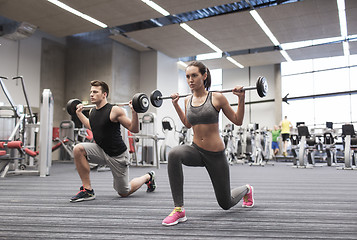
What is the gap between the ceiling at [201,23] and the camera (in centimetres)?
866

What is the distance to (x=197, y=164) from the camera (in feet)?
7.02

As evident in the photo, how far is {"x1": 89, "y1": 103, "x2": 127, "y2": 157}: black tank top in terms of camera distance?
2.89 m

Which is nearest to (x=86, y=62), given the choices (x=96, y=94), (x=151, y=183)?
(x=151, y=183)

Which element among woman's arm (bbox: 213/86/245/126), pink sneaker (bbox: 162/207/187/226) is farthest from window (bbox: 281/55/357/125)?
pink sneaker (bbox: 162/207/187/226)

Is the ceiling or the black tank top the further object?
the ceiling

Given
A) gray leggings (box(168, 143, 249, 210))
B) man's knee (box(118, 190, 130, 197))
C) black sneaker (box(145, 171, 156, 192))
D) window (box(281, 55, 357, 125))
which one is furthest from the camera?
window (box(281, 55, 357, 125))

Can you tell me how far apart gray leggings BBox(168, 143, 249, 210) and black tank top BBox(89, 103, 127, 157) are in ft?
3.29

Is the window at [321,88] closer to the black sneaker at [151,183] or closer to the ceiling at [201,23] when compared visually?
the ceiling at [201,23]

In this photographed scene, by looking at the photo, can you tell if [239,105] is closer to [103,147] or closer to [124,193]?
[103,147]

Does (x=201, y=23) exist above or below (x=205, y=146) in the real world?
above

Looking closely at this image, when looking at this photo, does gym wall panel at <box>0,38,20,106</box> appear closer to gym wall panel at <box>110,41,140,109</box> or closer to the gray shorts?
gym wall panel at <box>110,41,140,109</box>

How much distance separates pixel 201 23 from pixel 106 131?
7.77m

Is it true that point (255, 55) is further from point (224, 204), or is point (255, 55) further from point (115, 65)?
point (224, 204)

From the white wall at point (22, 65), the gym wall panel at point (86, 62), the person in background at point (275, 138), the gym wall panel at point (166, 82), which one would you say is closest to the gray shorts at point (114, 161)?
the white wall at point (22, 65)
